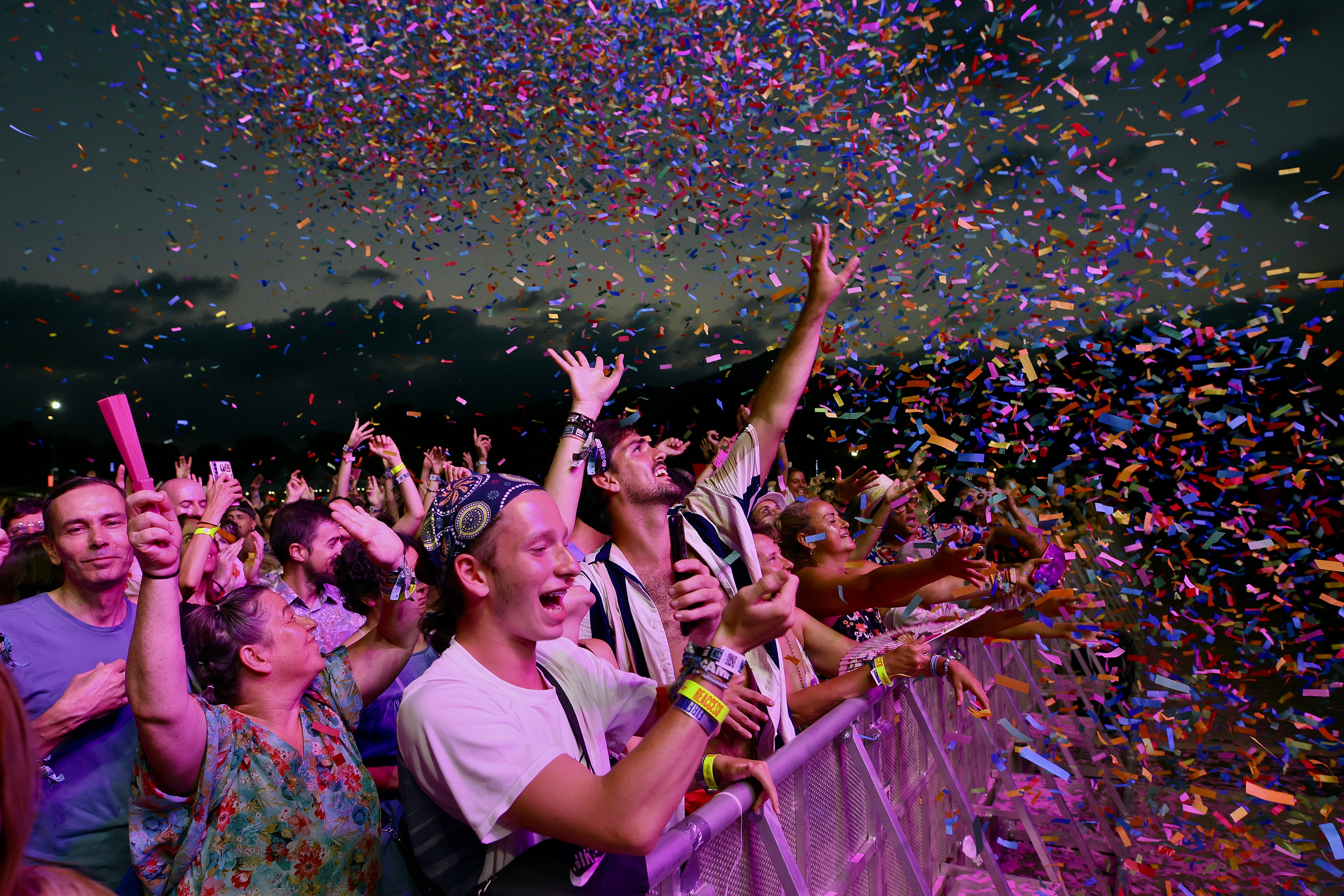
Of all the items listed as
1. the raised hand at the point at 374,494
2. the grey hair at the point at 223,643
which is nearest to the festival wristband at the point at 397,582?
the grey hair at the point at 223,643

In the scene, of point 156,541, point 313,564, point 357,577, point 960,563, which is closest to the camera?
point 156,541

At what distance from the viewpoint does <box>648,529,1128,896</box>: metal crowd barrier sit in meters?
2.05

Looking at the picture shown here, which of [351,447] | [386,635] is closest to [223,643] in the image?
[386,635]

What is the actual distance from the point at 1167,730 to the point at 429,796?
21.6 ft

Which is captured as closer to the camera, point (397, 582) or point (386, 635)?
point (397, 582)

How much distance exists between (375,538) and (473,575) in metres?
0.83

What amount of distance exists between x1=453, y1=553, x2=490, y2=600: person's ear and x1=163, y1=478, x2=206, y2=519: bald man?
3.50 metres

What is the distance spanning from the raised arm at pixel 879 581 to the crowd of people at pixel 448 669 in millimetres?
→ 15

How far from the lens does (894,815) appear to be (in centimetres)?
284

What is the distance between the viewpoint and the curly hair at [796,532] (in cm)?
437

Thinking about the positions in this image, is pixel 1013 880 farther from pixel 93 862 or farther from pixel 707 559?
pixel 93 862

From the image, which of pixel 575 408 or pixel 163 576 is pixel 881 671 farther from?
pixel 163 576

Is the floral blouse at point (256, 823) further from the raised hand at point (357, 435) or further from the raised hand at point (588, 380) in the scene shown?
the raised hand at point (357, 435)

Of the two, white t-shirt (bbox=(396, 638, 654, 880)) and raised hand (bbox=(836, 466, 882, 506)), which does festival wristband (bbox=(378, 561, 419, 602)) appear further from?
raised hand (bbox=(836, 466, 882, 506))
